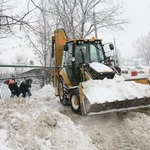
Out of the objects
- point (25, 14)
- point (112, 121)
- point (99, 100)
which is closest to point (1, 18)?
point (25, 14)

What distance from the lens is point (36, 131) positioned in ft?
18.4

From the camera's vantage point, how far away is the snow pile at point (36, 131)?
5211mm

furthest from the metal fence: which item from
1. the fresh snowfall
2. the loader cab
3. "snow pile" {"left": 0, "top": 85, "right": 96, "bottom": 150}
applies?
"snow pile" {"left": 0, "top": 85, "right": 96, "bottom": 150}

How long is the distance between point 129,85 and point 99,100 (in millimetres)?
1393

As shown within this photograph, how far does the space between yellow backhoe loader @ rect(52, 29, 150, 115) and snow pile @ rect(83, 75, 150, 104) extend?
118 mm

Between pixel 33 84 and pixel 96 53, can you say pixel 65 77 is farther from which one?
pixel 33 84

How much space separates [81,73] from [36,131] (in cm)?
451

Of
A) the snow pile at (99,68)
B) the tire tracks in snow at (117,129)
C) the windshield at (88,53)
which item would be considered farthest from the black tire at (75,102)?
the windshield at (88,53)

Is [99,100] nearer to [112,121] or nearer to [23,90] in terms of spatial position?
[112,121]

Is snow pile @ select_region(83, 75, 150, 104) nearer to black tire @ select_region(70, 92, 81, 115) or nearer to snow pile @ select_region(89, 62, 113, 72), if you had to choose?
snow pile @ select_region(89, 62, 113, 72)

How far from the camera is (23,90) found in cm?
1434

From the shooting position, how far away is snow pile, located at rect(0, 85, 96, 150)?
5.21 meters

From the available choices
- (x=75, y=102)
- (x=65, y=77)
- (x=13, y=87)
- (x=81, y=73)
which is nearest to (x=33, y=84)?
(x=13, y=87)

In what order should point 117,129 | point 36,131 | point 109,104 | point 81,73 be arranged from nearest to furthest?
1. point 36,131
2. point 117,129
3. point 109,104
4. point 81,73
